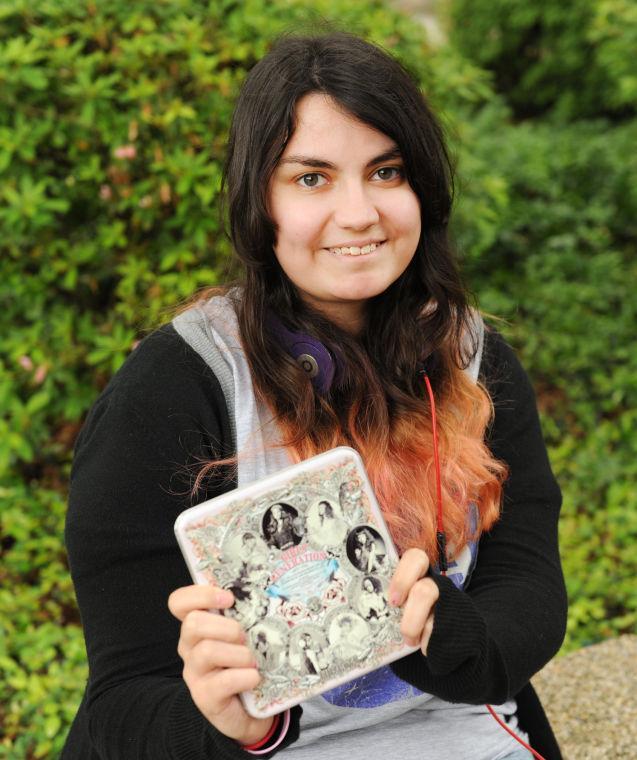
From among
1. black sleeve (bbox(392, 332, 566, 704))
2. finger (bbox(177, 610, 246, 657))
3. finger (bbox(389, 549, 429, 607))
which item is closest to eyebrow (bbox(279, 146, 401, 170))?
black sleeve (bbox(392, 332, 566, 704))

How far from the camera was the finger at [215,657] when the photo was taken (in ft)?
4.00

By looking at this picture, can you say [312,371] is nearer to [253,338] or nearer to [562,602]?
[253,338]

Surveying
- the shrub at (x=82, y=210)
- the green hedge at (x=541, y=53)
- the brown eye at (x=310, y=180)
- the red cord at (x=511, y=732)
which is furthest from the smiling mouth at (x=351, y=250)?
the green hedge at (x=541, y=53)

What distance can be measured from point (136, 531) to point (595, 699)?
1.76 meters

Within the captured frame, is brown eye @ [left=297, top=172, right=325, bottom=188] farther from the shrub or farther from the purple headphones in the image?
the shrub

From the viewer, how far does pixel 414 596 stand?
4.41 feet

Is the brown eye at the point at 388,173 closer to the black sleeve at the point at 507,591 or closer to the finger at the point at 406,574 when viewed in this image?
the black sleeve at the point at 507,591

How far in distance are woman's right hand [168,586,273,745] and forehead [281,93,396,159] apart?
790 mm

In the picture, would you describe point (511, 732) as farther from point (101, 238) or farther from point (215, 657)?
point (101, 238)

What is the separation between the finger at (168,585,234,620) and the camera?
125 cm

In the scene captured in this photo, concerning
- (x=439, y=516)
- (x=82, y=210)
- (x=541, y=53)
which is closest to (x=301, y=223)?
(x=439, y=516)

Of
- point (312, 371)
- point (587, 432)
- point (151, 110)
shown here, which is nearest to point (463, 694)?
point (312, 371)

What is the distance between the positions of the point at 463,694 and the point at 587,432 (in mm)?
2983

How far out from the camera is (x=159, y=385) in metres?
1.63
